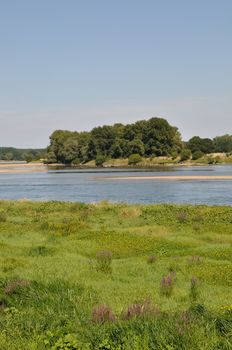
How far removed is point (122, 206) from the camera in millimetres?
38562

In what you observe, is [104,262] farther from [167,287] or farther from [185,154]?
[185,154]

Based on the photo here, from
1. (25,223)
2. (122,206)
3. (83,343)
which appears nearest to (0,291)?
→ (83,343)

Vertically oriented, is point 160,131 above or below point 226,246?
above

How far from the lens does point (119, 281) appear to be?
50.7 ft

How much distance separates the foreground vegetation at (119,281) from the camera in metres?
8.63

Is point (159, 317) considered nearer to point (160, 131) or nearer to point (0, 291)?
point (0, 291)

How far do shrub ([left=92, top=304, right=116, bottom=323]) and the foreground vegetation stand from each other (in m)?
0.01

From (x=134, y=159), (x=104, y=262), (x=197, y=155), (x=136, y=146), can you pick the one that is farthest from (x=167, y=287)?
(x=197, y=155)

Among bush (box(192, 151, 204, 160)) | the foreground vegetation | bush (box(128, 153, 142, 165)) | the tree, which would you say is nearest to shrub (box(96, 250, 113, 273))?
the foreground vegetation

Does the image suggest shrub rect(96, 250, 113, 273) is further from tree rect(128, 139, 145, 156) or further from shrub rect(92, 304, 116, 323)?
tree rect(128, 139, 145, 156)

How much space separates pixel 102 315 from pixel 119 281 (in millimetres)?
5664

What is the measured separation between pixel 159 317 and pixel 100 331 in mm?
1400

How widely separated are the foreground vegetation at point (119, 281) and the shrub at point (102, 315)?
0.01 meters

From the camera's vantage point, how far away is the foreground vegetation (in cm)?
863
